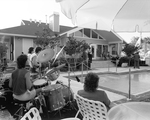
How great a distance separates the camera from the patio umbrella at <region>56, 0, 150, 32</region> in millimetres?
2617

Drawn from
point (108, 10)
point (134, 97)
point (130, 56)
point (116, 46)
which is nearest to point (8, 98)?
point (108, 10)

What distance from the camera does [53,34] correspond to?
611 inches

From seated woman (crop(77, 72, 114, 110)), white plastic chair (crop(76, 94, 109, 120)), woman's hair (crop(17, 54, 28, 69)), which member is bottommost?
white plastic chair (crop(76, 94, 109, 120))

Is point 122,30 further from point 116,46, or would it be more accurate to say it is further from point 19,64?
point 116,46

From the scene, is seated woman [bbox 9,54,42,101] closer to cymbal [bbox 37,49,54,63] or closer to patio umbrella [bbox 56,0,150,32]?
cymbal [bbox 37,49,54,63]

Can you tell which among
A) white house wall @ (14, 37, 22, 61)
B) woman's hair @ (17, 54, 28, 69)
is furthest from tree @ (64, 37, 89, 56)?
woman's hair @ (17, 54, 28, 69)

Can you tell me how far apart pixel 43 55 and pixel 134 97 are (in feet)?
11.2

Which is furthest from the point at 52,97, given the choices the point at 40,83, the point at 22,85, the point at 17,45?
the point at 17,45

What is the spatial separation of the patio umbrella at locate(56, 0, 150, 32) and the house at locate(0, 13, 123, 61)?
12444mm

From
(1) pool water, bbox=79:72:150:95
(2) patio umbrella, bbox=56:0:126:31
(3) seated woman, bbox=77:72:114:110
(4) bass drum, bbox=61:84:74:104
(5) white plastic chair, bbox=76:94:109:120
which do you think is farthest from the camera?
(1) pool water, bbox=79:72:150:95

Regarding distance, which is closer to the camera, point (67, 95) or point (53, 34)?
point (67, 95)

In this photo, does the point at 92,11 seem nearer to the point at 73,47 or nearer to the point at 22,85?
the point at 22,85

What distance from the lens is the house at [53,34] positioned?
556 inches

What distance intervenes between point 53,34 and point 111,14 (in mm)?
13152
